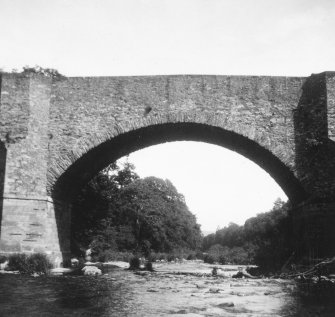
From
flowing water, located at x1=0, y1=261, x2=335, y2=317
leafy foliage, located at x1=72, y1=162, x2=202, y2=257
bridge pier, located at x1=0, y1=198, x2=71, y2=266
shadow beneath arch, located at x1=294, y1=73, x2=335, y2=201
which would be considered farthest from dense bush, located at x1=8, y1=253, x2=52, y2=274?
leafy foliage, located at x1=72, y1=162, x2=202, y2=257

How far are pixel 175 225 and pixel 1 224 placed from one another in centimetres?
3430

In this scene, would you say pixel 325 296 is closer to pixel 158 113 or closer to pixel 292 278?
pixel 292 278

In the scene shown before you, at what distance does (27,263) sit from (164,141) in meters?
5.02

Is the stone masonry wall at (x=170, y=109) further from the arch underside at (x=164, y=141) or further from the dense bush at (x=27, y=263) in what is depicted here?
the dense bush at (x=27, y=263)

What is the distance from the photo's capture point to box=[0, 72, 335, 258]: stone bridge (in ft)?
35.6

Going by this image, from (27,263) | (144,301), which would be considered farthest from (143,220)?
(144,301)

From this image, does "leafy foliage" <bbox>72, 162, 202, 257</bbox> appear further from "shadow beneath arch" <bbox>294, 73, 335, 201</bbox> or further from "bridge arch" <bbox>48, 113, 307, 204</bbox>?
"shadow beneath arch" <bbox>294, 73, 335, 201</bbox>

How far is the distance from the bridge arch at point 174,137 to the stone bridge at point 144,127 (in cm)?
3

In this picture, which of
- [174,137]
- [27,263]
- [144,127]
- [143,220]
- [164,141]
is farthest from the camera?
[143,220]

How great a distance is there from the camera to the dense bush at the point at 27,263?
9.98 metres

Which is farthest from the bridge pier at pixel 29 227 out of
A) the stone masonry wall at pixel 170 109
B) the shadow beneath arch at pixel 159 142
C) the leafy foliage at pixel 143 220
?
the leafy foliage at pixel 143 220

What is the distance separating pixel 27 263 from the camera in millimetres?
10055

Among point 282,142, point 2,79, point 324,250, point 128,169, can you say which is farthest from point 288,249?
point 128,169

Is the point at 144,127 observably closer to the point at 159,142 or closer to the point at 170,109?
the point at 170,109
